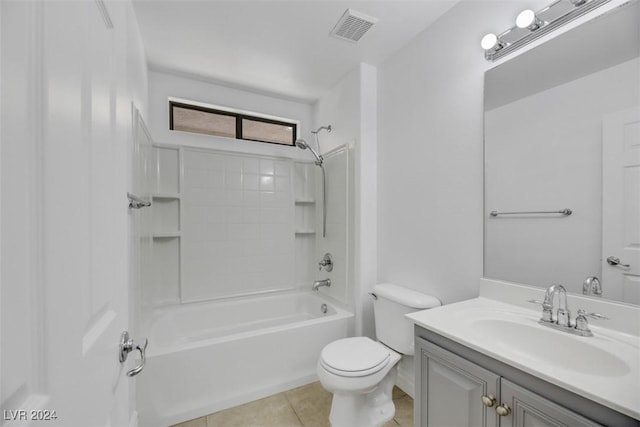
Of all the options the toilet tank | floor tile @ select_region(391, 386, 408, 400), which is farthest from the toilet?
floor tile @ select_region(391, 386, 408, 400)

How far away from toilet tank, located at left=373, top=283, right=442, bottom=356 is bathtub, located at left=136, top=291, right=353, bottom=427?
1.40 ft

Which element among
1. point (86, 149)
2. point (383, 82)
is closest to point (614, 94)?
point (383, 82)

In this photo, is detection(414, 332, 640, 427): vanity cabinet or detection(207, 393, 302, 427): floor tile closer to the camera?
detection(414, 332, 640, 427): vanity cabinet

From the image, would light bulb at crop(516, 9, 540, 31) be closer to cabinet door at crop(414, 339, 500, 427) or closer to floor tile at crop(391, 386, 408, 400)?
cabinet door at crop(414, 339, 500, 427)

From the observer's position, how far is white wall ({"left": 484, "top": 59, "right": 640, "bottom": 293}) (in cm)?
109

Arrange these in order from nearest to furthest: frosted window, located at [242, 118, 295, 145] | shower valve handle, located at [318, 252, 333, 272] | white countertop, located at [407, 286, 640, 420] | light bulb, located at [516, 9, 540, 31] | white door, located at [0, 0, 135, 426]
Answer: white door, located at [0, 0, 135, 426] → white countertop, located at [407, 286, 640, 420] → light bulb, located at [516, 9, 540, 31] → shower valve handle, located at [318, 252, 333, 272] → frosted window, located at [242, 118, 295, 145]

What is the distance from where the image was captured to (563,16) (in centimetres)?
117

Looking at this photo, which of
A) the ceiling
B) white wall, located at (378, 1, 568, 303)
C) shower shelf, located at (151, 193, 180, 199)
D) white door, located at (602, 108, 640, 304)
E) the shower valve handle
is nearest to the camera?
white door, located at (602, 108, 640, 304)

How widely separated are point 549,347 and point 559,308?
16cm

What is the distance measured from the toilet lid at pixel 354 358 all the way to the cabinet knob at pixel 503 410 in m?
0.70

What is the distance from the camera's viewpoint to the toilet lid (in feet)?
4.84

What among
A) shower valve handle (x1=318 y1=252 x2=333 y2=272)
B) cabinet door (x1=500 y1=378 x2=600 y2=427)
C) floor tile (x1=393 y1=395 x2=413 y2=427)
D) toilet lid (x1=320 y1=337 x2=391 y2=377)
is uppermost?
shower valve handle (x1=318 y1=252 x2=333 y2=272)

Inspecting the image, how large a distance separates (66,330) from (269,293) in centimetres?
253

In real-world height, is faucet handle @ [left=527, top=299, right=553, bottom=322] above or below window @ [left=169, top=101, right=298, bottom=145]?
below
